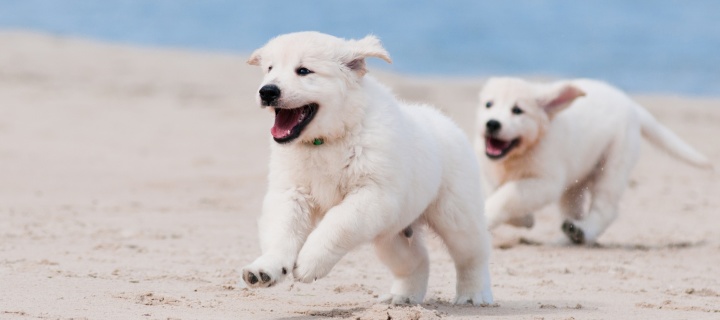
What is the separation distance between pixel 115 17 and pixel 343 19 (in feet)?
24.2

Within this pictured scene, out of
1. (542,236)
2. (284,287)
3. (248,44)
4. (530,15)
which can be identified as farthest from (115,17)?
(284,287)

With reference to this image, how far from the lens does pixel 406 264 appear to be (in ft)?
19.2

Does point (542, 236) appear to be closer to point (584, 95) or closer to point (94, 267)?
point (584, 95)

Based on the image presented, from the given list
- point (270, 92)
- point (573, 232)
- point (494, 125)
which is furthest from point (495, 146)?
point (270, 92)

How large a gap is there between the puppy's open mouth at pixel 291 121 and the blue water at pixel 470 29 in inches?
822

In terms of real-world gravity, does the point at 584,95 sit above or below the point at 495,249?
above

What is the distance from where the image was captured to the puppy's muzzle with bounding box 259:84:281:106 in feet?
16.2

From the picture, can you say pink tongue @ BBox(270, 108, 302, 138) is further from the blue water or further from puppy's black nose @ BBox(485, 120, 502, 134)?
the blue water

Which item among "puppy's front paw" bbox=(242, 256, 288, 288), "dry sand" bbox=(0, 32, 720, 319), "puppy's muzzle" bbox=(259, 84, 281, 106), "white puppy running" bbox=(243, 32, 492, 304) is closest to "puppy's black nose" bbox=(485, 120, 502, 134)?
"dry sand" bbox=(0, 32, 720, 319)

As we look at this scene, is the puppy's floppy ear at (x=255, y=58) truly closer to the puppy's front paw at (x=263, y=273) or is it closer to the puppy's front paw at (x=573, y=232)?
the puppy's front paw at (x=263, y=273)

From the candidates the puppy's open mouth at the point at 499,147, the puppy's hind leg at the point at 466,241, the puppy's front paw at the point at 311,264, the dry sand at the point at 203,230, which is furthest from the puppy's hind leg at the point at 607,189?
the puppy's front paw at the point at 311,264

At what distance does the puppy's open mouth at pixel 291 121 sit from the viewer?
5.02 meters

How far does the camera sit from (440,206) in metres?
5.60

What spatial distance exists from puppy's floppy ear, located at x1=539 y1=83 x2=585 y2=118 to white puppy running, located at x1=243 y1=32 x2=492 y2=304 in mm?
2942
